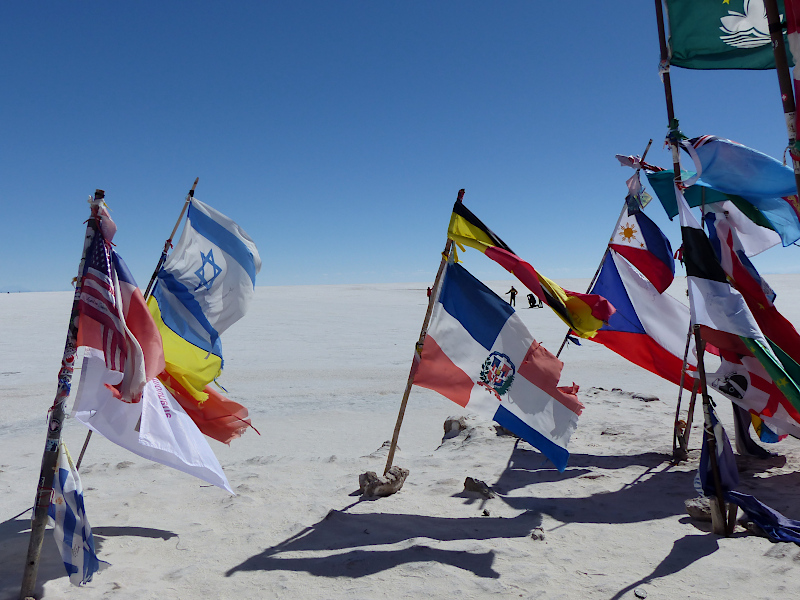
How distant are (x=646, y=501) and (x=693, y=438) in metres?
2.93

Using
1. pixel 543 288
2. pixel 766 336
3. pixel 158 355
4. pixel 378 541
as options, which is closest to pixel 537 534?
pixel 378 541

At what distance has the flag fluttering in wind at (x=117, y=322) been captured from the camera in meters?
3.66

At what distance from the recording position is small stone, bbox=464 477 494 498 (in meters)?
5.84

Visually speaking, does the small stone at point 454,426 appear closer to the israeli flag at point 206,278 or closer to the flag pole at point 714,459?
the israeli flag at point 206,278

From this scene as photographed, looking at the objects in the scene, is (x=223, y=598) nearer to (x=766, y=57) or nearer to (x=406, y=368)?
(x=766, y=57)

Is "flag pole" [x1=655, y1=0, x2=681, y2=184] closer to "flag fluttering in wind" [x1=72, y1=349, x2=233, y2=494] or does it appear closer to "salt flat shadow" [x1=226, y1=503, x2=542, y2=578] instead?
"salt flat shadow" [x1=226, y1=503, x2=542, y2=578]

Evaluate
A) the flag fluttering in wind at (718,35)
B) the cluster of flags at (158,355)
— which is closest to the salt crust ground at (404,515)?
the cluster of flags at (158,355)

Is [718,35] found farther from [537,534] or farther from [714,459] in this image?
[537,534]

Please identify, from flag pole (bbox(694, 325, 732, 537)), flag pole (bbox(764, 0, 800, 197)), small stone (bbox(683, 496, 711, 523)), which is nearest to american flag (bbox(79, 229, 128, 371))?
flag pole (bbox(764, 0, 800, 197))

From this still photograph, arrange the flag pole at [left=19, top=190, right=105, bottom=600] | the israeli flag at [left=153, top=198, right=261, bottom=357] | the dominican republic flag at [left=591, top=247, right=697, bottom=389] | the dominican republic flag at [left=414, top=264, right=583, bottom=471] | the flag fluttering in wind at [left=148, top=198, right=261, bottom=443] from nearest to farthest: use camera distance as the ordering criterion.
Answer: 1. the flag pole at [left=19, top=190, right=105, bottom=600]
2. the dominican republic flag at [left=414, top=264, right=583, bottom=471]
3. the flag fluttering in wind at [left=148, top=198, right=261, bottom=443]
4. the israeli flag at [left=153, top=198, right=261, bottom=357]
5. the dominican republic flag at [left=591, top=247, right=697, bottom=389]

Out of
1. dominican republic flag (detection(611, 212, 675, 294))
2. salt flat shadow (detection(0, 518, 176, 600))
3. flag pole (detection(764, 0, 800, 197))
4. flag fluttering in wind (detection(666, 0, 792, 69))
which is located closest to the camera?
flag pole (detection(764, 0, 800, 197))

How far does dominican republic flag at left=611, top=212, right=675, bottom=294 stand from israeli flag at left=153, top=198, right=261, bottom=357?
5.05 m

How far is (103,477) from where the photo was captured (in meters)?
6.56

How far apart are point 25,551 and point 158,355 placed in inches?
90.7
